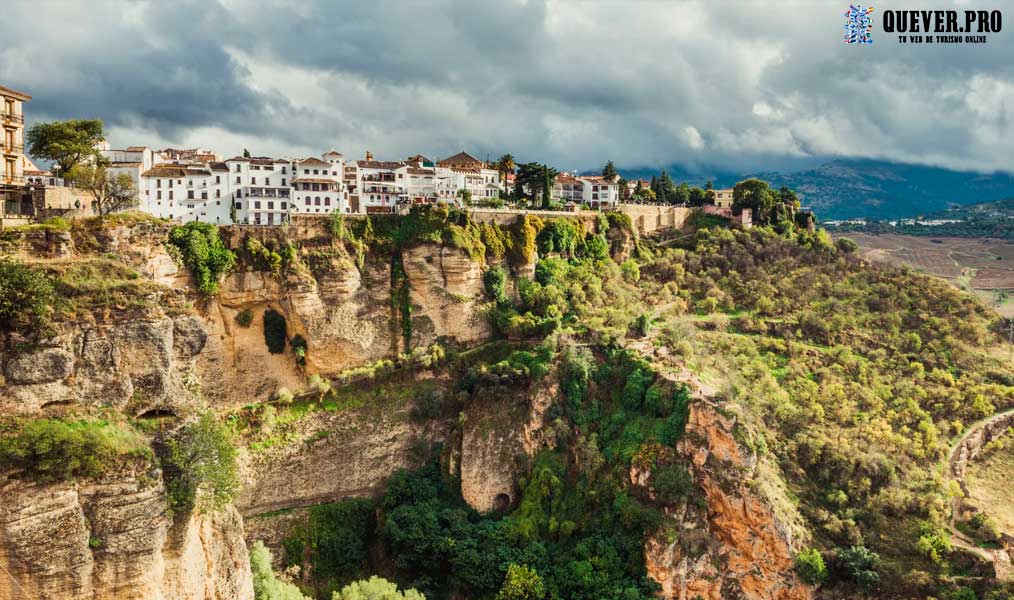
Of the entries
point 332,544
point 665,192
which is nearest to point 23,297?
point 332,544

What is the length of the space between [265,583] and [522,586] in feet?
34.0

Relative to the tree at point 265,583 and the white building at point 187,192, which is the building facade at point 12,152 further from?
the tree at point 265,583

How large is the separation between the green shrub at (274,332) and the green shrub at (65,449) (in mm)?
18667

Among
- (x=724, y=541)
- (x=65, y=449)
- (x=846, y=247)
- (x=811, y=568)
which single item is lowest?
(x=811, y=568)

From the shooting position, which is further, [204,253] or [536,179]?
[536,179]

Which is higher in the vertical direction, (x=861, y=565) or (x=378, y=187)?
(x=378, y=187)

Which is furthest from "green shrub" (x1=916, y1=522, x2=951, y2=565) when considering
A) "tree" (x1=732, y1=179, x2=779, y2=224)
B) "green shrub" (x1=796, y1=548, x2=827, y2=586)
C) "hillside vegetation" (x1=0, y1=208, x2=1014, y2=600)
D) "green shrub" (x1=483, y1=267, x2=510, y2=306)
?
"tree" (x1=732, y1=179, x2=779, y2=224)

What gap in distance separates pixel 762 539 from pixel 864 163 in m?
125

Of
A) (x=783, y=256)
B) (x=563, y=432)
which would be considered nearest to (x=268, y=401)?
(x=563, y=432)

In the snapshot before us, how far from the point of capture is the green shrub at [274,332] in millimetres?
37938

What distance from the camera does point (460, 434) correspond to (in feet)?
119

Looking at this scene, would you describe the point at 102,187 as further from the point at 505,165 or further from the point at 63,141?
the point at 505,165

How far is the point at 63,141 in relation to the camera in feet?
109

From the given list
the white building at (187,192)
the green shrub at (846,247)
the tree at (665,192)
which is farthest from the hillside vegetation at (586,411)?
the tree at (665,192)
